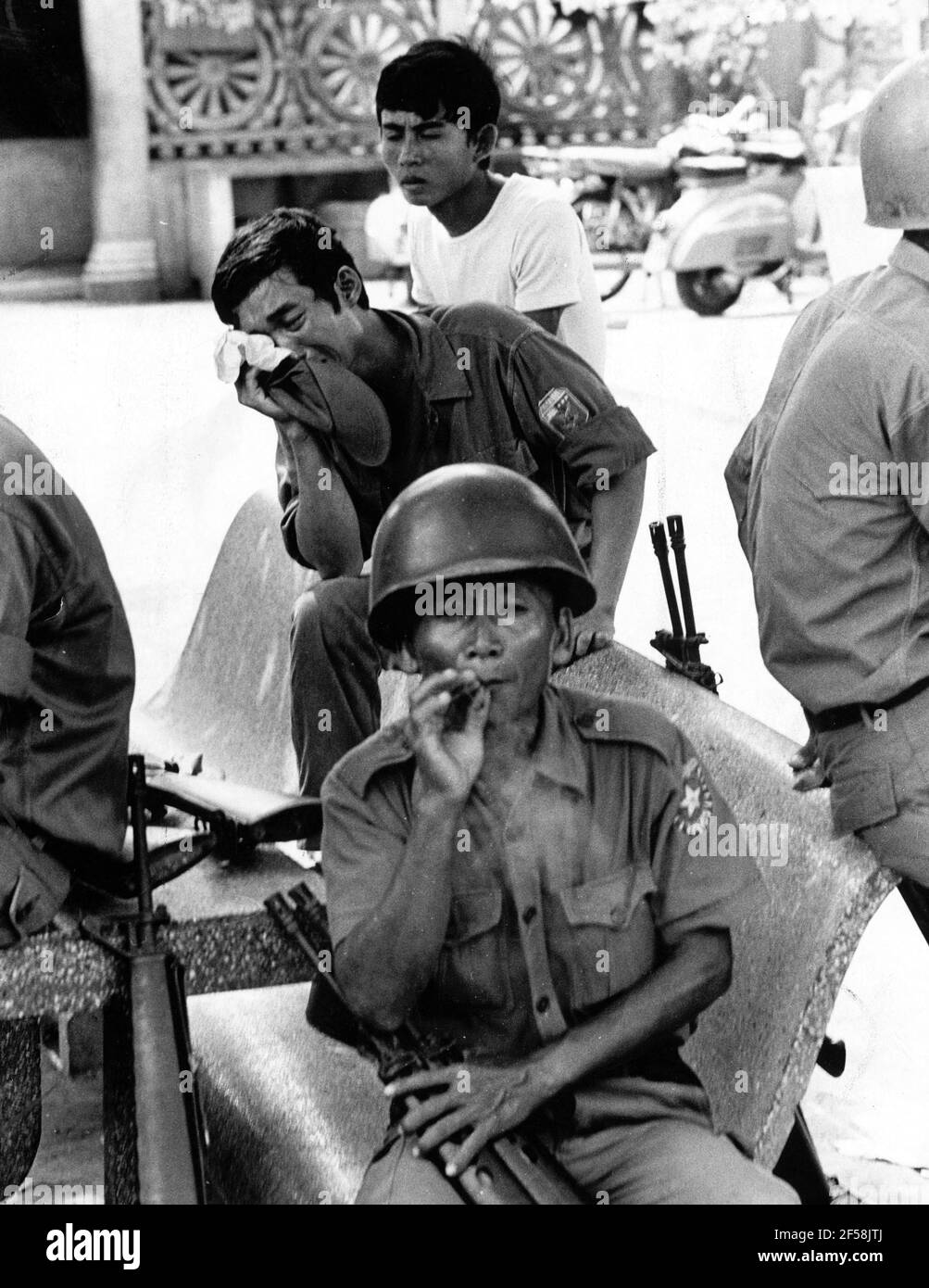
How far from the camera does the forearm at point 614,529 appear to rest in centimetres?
276

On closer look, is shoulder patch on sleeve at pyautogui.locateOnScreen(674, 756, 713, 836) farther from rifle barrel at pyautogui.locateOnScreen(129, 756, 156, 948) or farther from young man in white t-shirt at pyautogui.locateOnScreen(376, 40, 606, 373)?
young man in white t-shirt at pyautogui.locateOnScreen(376, 40, 606, 373)

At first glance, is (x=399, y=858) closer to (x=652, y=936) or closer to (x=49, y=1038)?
(x=652, y=936)

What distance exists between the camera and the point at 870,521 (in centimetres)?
234

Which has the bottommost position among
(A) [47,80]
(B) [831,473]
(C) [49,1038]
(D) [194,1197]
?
(C) [49,1038]

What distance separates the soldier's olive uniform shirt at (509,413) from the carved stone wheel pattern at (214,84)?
381 mm

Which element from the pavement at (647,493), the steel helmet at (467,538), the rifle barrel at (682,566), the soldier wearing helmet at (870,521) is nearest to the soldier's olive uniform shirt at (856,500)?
the soldier wearing helmet at (870,521)

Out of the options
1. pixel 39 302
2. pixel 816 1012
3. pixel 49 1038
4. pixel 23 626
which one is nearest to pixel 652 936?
pixel 816 1012

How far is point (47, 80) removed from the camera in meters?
2.70

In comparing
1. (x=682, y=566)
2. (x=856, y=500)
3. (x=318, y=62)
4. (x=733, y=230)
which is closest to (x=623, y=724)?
(x=856, y=500)

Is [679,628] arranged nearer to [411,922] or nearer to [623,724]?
[623,724]

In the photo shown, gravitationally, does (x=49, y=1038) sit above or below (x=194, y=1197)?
below

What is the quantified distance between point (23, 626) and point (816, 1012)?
1.06 metres

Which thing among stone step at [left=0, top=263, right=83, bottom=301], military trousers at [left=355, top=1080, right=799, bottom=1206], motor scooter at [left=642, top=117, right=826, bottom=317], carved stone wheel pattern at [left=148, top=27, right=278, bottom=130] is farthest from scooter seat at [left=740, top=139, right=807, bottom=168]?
military trousers at [left=355, top=1080, right=799, bottom=1206]

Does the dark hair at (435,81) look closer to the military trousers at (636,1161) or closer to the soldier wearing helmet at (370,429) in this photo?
the soldier wearing helmet at (370,429)
